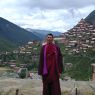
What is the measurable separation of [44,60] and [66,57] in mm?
55181

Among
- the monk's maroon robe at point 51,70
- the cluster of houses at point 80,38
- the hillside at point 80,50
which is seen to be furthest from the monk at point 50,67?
the cluster of houses at point 80,38

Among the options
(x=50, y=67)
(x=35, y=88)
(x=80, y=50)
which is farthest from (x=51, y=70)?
(x=80, y=50)

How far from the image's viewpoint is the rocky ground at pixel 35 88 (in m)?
7.79

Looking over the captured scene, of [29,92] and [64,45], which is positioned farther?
[64,45]

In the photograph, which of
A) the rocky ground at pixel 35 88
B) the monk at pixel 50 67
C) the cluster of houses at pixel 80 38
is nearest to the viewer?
the monk at pixel 50 67

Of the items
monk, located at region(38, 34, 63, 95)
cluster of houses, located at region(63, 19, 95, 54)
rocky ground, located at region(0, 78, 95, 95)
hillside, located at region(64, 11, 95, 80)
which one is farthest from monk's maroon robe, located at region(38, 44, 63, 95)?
cluster of houses, located at region(63, 19, 95, 54)

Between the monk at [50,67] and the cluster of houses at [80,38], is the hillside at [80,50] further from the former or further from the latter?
the monk at [50,67]

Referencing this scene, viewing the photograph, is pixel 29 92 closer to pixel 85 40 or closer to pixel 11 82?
pixel 11 82

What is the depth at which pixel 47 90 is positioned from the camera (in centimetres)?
707

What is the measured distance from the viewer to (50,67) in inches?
277

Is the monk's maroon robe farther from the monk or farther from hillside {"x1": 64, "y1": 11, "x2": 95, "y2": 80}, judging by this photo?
hillside {"x1": 64, "y1": 11, "x2": 95, "y2": 80}

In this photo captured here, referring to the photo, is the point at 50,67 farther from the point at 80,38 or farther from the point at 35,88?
the point at 80,38

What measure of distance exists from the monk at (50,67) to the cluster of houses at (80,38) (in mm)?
60170

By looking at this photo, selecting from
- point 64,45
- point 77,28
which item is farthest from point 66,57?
point 77,28
